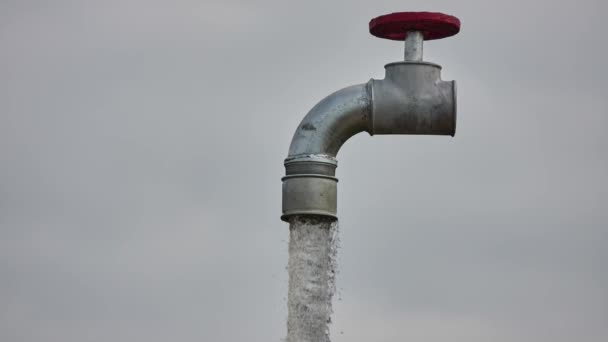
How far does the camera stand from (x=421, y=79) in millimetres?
27906

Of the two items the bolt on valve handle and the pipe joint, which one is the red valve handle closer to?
the bolt on valve handle

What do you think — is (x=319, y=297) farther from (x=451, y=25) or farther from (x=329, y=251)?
(x=451, y=25)

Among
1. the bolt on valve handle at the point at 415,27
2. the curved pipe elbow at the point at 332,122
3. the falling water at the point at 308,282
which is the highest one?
the bolt on valve handle at the point at 415,27

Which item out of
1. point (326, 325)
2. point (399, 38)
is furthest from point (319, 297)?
point (399, 38)

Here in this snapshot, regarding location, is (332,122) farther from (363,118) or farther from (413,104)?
(413,104)

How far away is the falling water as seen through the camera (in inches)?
1088

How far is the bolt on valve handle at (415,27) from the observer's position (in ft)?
91.7

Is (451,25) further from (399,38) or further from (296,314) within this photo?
(296,314)

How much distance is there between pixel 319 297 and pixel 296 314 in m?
0.20

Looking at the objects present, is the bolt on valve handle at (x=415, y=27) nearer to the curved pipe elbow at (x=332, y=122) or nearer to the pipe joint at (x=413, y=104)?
the pipe joint at (x=413, y=104)

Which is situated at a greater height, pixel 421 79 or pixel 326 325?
pixel 421 79

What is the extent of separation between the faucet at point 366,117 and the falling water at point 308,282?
0.13 m

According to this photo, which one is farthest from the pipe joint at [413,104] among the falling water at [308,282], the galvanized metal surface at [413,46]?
the falling water at [308,282]

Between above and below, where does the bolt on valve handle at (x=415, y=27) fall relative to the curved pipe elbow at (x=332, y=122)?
above
